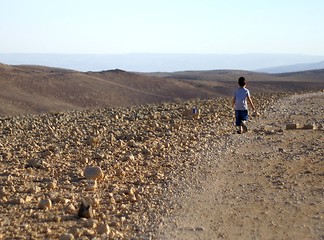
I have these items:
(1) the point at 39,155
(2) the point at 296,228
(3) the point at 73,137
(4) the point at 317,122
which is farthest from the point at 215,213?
(4) the point at 317,122

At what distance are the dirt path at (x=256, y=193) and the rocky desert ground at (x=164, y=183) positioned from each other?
0.01m

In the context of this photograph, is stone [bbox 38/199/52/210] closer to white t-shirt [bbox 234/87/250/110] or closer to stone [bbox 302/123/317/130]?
white t-shirt [bbox 234/87/250/110]

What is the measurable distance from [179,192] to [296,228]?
1924mm

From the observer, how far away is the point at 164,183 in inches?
334

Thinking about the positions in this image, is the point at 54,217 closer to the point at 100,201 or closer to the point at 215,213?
the point at 100,201

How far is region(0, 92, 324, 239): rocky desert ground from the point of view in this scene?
21.3ft

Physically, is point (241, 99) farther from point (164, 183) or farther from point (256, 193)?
point (256, 193)

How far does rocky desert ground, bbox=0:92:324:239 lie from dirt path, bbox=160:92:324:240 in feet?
0.04

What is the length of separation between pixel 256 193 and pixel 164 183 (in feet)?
4.28

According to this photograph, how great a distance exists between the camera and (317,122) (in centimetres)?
1519

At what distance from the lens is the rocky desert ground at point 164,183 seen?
21.3ft

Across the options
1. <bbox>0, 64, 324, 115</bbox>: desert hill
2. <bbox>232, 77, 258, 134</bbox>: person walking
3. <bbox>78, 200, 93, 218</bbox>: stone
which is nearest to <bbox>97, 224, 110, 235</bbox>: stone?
<bbox>78, 200, 93, 218</bbox>: stone

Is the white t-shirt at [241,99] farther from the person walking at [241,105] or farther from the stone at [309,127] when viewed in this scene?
the stone at [309,127]

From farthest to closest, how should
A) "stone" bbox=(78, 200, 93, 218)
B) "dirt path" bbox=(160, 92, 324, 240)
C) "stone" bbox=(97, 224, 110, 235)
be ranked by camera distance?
"stone" bbox=(78, 200, 93, 218) → "dirt path" bbox=(160, 92, 324, 240) → "stone" bbox=(97, 224, 110, 235)
